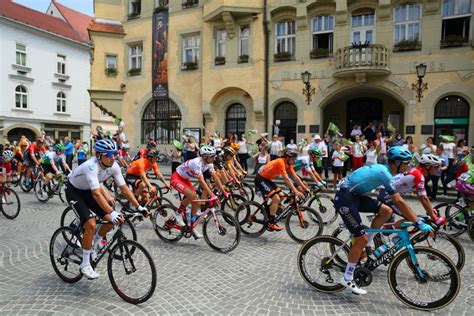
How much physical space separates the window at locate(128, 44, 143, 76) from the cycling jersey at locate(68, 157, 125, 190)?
20.2 metres

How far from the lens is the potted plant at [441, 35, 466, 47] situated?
49.5 feet

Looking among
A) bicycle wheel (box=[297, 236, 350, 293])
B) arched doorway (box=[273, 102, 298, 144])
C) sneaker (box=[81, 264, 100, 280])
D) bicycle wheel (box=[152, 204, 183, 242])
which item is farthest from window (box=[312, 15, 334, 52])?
sneaker (box=[81, 264, 100, 280])

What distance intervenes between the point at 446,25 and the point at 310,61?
6.32 m

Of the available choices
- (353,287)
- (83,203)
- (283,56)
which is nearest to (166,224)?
(83,203)

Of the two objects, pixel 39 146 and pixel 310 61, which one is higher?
pixel 310 61

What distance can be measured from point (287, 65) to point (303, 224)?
13.5 m

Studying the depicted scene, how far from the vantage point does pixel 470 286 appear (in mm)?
4426

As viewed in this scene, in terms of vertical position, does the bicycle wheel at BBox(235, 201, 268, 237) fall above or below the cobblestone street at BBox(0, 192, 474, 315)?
above

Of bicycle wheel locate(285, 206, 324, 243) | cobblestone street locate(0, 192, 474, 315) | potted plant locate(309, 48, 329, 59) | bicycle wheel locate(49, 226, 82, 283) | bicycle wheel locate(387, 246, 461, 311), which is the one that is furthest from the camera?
potted plant locate(309, 48, 329, 59)

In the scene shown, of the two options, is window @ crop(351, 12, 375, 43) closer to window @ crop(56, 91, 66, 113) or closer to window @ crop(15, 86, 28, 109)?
window @ crop(15, 86, 28, 109)

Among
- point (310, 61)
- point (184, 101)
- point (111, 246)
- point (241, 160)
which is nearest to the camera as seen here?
point (111, 246)

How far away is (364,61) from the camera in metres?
15.8

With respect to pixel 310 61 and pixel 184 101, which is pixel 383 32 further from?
pixel 184 101

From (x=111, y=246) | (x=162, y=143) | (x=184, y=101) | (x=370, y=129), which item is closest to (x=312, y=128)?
(x=370, y=129)
